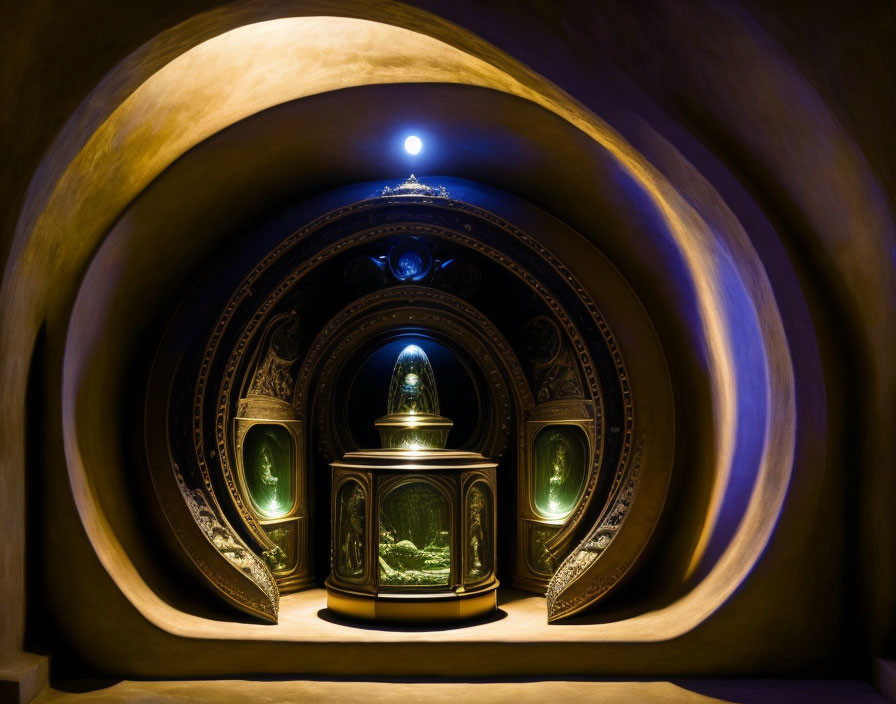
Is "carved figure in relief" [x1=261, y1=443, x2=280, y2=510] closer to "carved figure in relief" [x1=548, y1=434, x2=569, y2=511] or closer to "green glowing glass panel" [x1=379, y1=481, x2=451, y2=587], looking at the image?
"green glowing glass panel" [x1=379, y1=481, x2=451, y2=587]

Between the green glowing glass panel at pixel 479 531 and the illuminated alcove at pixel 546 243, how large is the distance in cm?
43

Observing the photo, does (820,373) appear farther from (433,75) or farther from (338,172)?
(338,172)

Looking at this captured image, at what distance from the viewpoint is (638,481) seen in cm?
602

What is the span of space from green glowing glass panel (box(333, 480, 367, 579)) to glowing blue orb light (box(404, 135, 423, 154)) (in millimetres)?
2643

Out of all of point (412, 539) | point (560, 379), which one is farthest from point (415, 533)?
point (560, 379)

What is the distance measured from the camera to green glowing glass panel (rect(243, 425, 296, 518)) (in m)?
6.95

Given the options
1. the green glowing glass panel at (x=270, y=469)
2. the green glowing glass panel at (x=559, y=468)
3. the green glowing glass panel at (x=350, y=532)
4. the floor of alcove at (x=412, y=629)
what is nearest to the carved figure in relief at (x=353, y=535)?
the green glowing glass panel at (x=350, y=532)

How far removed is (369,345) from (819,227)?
427 cm

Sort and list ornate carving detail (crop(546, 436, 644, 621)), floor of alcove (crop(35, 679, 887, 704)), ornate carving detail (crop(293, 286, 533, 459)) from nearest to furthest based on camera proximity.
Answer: floor of alcove (crop(35, 679, 887, 704)), ornate carving detail (crop(546, 436, 644, 621)), ornate carving detail (crop(293, 286, 533, 459))

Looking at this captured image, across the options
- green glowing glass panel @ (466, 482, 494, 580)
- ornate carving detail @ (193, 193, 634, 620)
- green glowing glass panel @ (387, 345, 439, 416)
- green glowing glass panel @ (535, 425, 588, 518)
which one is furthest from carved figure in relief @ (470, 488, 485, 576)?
green glowing glass panel @ (387, 345, 439, 416)

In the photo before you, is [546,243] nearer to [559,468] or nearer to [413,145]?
[413,145]

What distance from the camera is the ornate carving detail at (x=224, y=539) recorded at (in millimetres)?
6004

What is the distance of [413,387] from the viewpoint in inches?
276

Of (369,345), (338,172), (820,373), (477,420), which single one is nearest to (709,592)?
(820,373)
